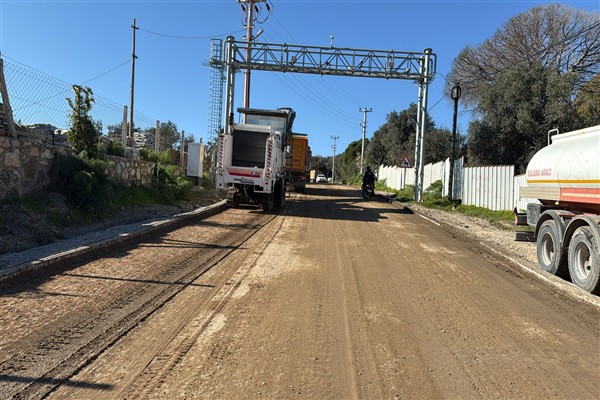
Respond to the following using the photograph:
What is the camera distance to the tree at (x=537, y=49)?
29078mm

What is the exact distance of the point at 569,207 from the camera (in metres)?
8.31

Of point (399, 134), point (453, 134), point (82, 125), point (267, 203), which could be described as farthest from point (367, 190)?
point (399, 134)

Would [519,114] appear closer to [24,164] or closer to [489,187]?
[489,187]

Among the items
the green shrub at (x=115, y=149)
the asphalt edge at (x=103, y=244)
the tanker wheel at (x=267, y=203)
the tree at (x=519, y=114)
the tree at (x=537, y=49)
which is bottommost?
the asphalt edge at (x=103, y=244)

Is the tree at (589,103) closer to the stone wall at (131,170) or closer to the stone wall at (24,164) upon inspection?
the stone wall at (131,170)

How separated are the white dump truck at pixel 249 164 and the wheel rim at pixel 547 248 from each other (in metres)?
9.20

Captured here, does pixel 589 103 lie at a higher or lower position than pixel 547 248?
higher

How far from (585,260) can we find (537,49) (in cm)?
2852

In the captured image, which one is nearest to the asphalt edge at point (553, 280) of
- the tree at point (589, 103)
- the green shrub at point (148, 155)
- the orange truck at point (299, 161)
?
the green shrub at point (148, 155)

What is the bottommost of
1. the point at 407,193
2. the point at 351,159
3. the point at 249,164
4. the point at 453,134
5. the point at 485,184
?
the point at 407,193

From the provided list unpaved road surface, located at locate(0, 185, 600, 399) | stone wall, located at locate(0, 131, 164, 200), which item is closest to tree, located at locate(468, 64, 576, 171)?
unpaved road surface, located at locate(0, 185, 600, 399)

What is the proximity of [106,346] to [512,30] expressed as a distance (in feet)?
115

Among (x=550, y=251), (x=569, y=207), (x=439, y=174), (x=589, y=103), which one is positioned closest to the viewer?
(x=569, y=207)

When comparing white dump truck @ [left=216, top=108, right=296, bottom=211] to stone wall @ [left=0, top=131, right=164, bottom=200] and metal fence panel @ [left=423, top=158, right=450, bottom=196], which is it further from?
metal fence panel @ [left=423, top=158, right=450, bottom=196]
